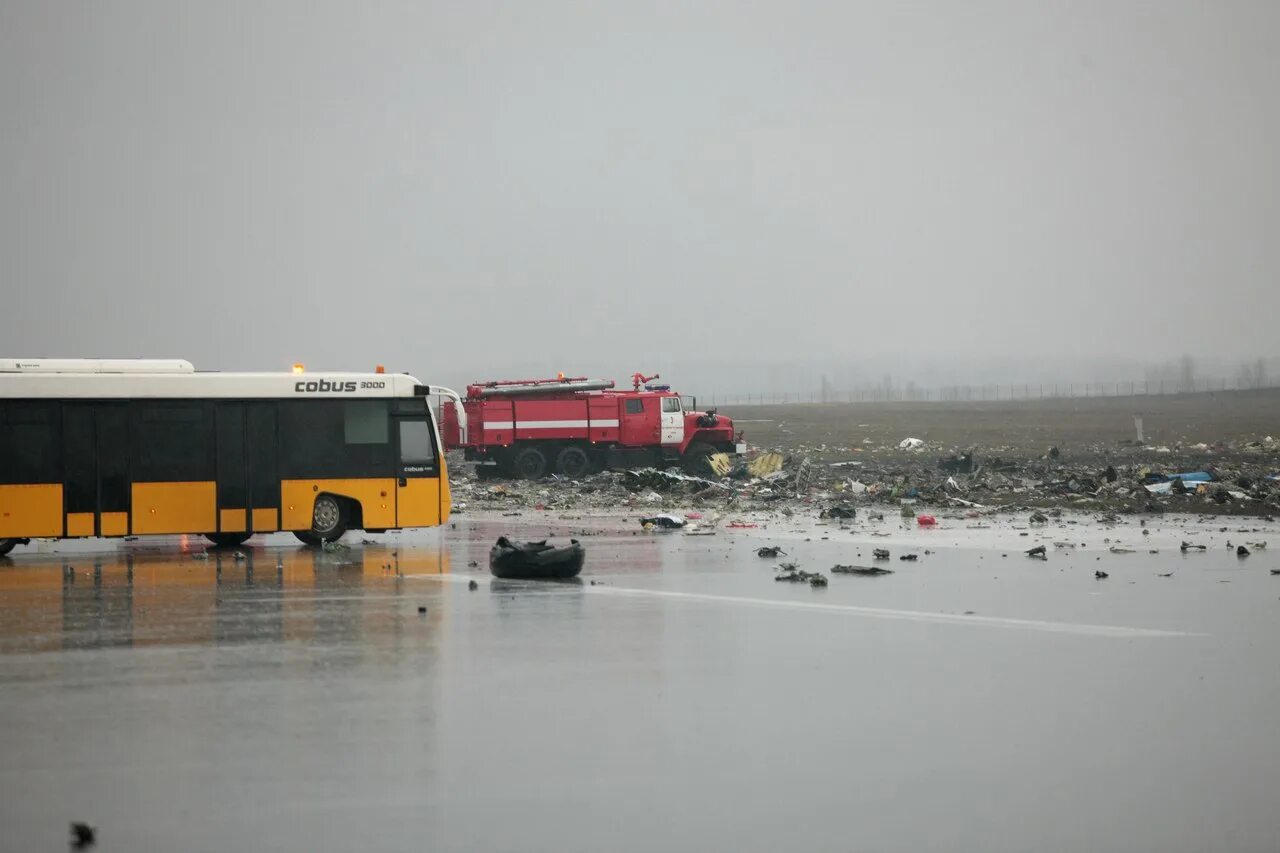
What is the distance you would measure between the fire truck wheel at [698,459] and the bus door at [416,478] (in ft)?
70.2

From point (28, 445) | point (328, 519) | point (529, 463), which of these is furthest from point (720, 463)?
point (28, 445)

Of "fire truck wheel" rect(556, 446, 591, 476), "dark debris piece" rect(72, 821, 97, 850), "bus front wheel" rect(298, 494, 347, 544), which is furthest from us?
"fire truck wheel" rect(556, 446, 591, 476)

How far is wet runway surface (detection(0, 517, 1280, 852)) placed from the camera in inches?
292

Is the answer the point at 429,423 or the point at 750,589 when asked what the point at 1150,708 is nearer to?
the point at 750,589

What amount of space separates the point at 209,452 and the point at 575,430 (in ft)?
72.7

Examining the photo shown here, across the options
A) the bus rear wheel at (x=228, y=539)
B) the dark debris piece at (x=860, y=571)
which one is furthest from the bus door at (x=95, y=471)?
the dark debris piece at (x=860, y=571)

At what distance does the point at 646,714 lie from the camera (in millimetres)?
10039

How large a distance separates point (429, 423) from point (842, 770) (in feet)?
54.5

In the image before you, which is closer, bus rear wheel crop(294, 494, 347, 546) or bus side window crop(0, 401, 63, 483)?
bus side window crop(0, 401, 63, 483)

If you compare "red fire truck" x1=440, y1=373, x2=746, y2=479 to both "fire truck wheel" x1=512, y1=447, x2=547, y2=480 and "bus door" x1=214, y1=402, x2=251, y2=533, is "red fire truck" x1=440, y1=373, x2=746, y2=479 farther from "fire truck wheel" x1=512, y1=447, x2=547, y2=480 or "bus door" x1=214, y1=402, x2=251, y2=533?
"bus door" x1=214, y1=402, x2=251, y2=533

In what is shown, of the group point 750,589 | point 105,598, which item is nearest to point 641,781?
point 750,589

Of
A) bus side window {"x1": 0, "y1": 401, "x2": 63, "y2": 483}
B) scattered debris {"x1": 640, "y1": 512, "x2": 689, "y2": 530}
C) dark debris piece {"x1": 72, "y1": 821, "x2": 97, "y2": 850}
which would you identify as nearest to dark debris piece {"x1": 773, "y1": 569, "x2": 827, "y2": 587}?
scattered debris {"x1": 640, "y1": 512, "x2": 689, "y2": 530}

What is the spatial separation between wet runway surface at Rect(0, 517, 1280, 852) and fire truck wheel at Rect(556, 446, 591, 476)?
26.3 meters

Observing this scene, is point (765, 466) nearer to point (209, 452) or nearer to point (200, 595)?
point (209, 452)
